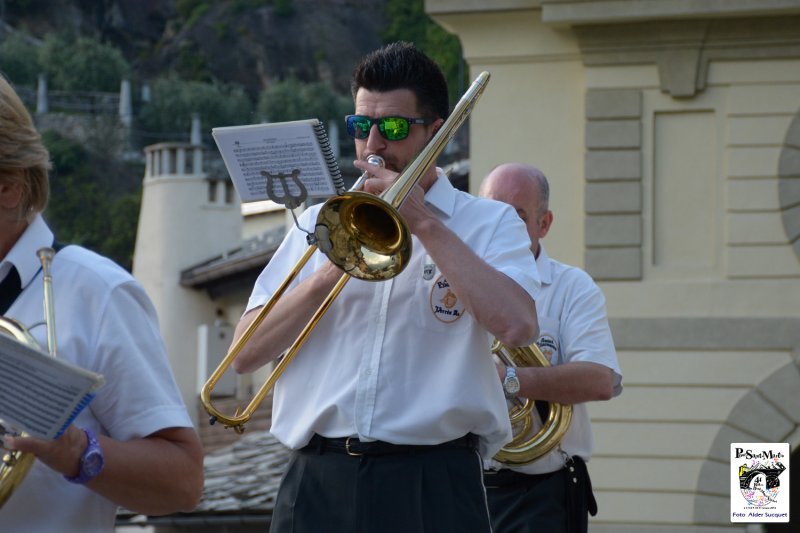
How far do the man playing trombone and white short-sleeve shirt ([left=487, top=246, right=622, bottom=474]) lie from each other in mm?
1344

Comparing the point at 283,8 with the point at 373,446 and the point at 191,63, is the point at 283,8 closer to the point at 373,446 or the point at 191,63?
the point at 191,63

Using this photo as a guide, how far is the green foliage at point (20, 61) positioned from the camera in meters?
84.2

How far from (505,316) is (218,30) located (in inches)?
3638

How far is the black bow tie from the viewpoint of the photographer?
3420 millimetres

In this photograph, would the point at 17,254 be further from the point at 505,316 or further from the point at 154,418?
the point at 505,316

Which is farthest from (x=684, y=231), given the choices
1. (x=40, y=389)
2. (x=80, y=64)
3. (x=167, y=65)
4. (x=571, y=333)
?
(x=167, y=65)

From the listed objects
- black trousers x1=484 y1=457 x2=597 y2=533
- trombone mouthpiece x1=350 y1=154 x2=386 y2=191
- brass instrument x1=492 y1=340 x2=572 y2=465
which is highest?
trombone mouthpiece x1=350 y1=154 x2=386 y2=191

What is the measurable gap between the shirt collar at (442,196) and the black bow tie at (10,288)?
1.46 m

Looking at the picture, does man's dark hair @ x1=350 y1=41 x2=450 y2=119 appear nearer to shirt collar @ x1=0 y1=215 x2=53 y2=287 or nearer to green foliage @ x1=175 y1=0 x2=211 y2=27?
shirt collar @ x1=0 y1=215 x2=53 y2=287

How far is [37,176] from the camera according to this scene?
3.44 m

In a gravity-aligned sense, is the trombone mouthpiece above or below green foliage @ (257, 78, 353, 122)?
below

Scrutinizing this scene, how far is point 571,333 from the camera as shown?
5992 millimetres

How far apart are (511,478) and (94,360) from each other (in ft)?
9.15

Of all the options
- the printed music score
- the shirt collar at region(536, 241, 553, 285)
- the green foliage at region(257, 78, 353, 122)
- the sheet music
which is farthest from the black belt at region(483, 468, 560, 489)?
the green foliage at region(257, 78, 353, 122)
